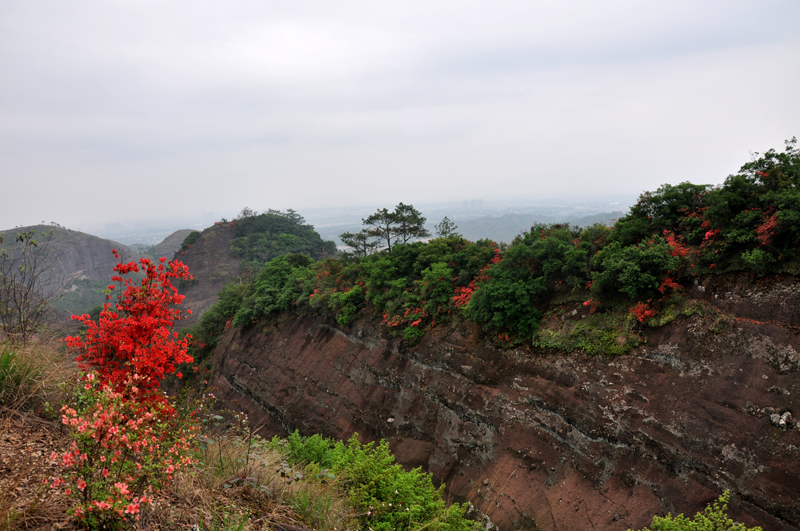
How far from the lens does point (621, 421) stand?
9883 millimetres

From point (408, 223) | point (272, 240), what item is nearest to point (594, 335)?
point (408, 223)

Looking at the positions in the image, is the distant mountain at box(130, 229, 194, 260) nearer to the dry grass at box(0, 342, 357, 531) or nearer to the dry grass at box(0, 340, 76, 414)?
the dry grass at box(0, 340, 76, 414)

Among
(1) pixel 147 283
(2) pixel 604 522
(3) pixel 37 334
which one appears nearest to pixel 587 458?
(2) pixel 604 522

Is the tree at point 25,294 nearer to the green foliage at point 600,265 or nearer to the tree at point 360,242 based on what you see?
the green foliage at point 600,265

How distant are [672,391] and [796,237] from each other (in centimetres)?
478

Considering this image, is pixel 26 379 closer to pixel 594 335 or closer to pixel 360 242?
pixel 594 335

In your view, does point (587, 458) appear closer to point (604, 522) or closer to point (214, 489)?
point (604, 522)

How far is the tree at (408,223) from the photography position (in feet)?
79.8

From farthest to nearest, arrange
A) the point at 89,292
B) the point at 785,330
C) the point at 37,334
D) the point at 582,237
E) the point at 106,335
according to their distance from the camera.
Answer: the point at 89,292
the point at 582,237
the point at 785,330
the point at 37,334
the point at 106,335

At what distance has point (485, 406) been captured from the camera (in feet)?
40.8

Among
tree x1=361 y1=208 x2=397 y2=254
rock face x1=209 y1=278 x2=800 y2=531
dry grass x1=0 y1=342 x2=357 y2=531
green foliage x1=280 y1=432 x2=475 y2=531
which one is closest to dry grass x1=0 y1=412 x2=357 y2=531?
dry grass x1=0 y1=342 x2=357 y2=531

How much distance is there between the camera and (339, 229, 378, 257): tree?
88.6ft

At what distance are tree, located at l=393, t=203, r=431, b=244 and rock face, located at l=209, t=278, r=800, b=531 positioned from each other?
10.9 meters

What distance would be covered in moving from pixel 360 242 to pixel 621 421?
20.5 m
